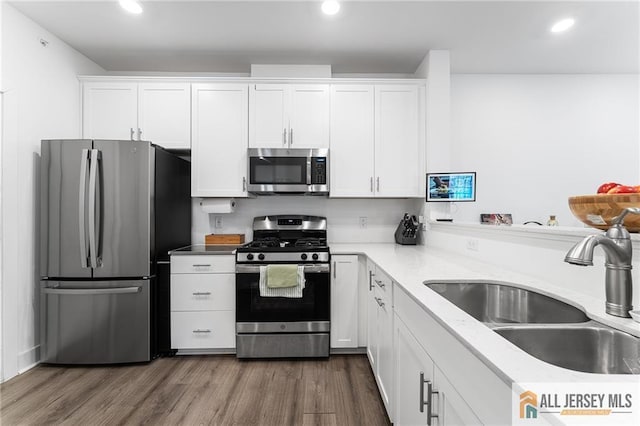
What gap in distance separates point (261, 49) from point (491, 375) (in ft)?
10.1

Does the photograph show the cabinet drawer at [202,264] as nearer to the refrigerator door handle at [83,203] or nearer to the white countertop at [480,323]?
the refrigerator door handle at [83,203]

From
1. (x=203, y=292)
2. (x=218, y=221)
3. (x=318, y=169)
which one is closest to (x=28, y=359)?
(x=203, y=292)

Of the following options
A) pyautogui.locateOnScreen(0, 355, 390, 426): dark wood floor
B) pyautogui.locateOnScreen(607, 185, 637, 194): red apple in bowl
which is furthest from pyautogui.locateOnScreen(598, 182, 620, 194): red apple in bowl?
pyautogui.locateOnScreen(0, 355, 390, 426): dark wood floor

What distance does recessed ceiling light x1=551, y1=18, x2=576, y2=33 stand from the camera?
8.28 ft

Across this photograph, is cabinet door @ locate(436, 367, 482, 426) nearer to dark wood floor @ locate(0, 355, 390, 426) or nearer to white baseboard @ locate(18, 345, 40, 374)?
dark wood floor @ locate(0, 355, 390, 426)

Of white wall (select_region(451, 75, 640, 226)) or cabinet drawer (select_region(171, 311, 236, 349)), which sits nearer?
cabinet drawer (select_region(171, 311, 236, 349))

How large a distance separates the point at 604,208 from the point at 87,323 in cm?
326

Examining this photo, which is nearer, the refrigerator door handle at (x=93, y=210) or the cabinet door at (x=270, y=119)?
the refrigerator door handle at (x=93, y=210)

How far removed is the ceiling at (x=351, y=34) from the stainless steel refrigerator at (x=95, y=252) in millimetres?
1013

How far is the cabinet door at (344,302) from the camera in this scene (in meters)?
2.71

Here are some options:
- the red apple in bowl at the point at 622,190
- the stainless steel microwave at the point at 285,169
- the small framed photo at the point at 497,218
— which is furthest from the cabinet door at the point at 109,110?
the small framed photo at the point at 497,218

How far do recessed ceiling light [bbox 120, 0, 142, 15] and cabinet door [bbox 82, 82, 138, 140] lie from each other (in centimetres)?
79

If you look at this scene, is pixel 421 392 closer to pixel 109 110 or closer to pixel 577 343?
pixel 577 343

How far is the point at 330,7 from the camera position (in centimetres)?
232
